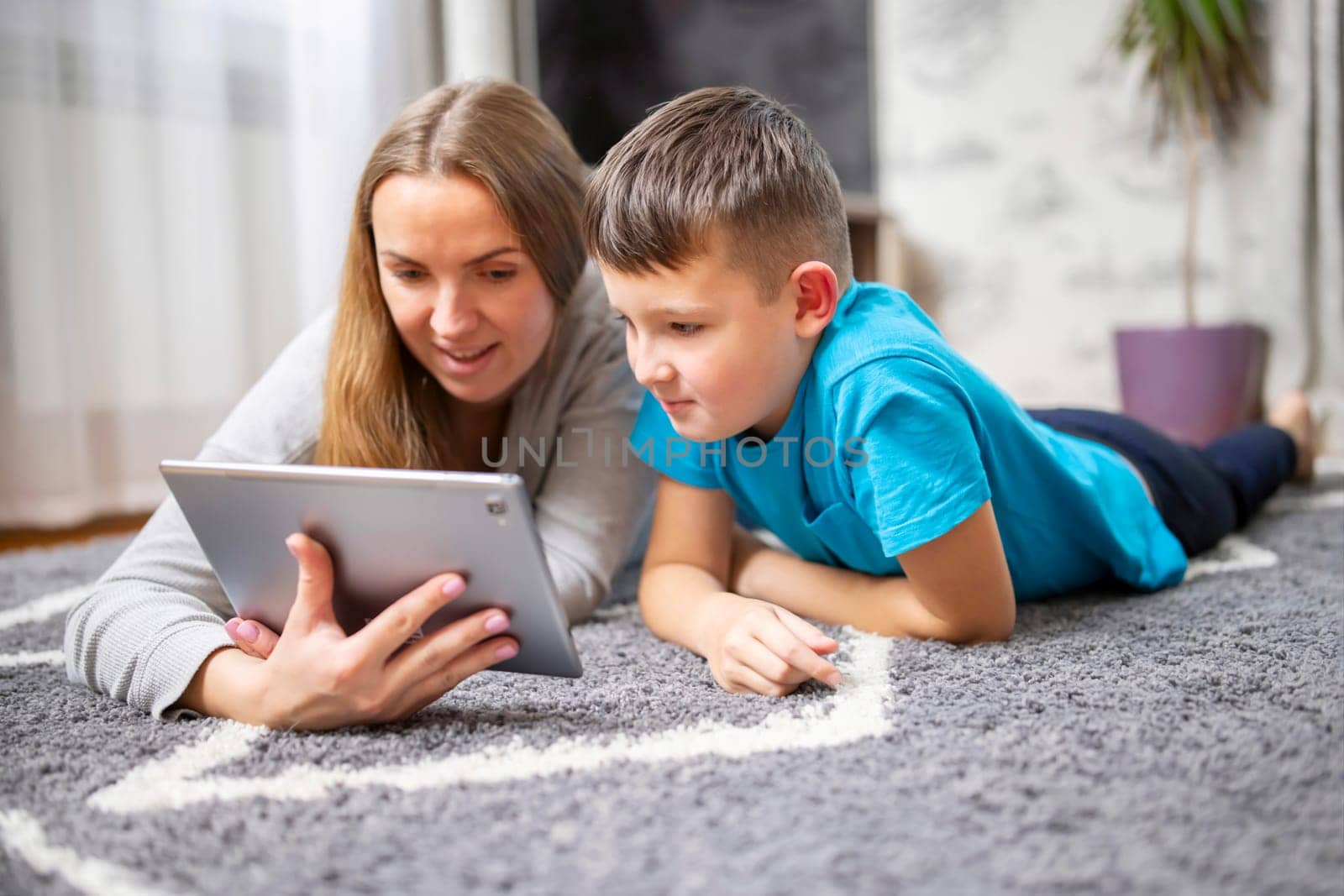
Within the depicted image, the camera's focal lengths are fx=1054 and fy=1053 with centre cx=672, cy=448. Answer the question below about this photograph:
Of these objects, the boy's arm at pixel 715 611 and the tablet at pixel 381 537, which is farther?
the boy's arm at pixel 715 611

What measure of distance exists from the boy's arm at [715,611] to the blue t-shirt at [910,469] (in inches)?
1.3

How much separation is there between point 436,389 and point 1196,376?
1.63 m

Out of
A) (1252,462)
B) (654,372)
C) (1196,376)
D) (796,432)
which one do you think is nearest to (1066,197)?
(1196,376)

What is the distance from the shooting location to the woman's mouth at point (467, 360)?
0.95 metres

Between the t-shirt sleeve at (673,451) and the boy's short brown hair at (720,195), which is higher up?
the boy's short brown hair at (720,195)

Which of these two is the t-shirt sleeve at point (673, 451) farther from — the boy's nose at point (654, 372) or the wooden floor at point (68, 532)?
the wooden floor at point (68, 532)

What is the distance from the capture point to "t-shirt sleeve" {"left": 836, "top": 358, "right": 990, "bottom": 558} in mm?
733

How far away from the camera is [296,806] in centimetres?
56

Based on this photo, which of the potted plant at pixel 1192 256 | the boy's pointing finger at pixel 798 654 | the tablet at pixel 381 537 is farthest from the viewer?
the potted plant at pixel 1192 256

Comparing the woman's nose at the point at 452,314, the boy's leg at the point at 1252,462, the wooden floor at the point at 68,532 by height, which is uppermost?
the woman's nose at the point at 452,314

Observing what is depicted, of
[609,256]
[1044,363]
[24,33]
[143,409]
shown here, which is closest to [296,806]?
[609,256]

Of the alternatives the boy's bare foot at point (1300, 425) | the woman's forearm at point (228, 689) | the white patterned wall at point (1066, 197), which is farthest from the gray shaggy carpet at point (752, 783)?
the white patterned wall at point (1066, 197)

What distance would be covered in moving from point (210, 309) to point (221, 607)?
1.19m

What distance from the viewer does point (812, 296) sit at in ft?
2.64
